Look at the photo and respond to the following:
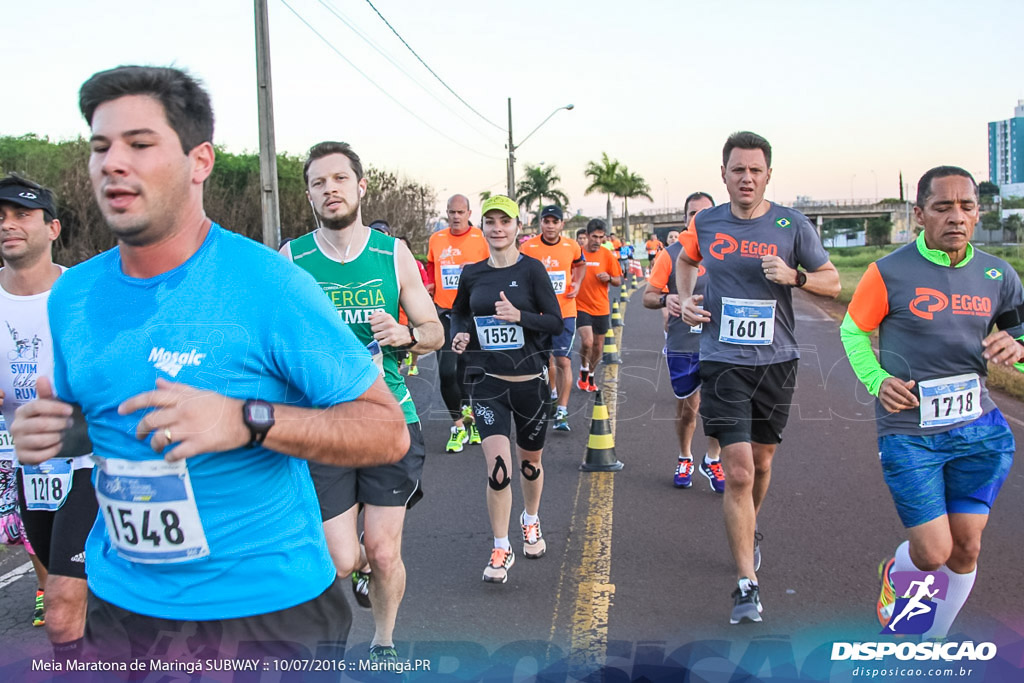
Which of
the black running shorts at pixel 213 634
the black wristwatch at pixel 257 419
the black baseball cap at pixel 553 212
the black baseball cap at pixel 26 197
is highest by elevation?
the black baseball cap at pixel 553 212

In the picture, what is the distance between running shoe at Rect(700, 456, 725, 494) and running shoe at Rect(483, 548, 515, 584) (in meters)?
2.31

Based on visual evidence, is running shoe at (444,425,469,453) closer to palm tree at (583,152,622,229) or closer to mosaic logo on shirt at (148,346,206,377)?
mosaic logo on shirt at (148,346,206,377)

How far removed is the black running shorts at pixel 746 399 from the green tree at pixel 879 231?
94.1m

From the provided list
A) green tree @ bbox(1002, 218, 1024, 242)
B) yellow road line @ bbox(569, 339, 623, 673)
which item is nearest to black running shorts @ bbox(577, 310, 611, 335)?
yellow road line @ bbox(569, 339, 623, 673)

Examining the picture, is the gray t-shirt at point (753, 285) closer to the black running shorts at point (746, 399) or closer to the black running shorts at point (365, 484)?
the black running shorts at point (746, 399)

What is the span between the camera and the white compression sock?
155 inches

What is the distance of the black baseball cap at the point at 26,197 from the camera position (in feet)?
13.7

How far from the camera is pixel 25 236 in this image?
416cm

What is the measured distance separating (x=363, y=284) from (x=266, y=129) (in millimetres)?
9268

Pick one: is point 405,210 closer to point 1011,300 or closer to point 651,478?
point 651,478

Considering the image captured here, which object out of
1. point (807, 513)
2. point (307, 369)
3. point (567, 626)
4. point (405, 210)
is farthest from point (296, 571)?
point (405, 210)

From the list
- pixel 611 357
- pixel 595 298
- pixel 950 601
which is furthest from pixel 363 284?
pixel 611 357

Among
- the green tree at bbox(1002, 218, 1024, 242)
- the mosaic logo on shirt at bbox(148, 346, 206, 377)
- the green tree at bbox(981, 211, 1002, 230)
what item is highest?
the green tree at bbox(981, 211, 1002, 230)

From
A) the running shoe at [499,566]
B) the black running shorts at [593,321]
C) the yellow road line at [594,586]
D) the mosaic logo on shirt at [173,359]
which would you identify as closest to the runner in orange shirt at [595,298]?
the black running shorts at [593,321]
